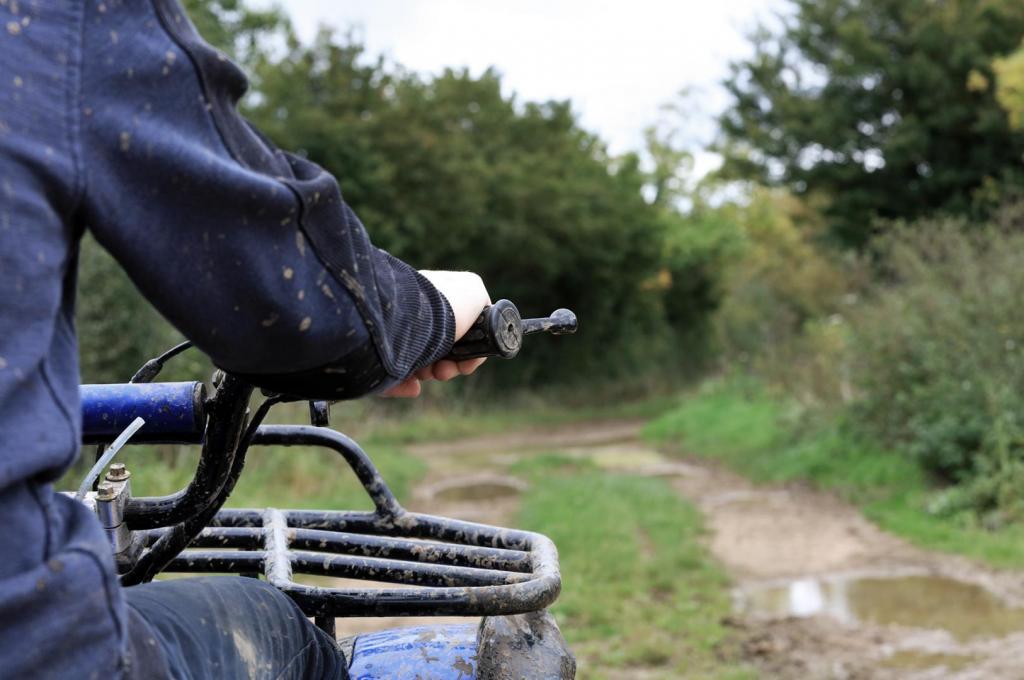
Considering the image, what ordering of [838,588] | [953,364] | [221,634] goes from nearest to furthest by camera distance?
[221,634] < [838,588] < [953,364]

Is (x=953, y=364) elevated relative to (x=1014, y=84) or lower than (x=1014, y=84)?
lower

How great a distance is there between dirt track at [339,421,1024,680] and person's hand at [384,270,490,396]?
3.81 metres

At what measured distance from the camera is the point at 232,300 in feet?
3.59

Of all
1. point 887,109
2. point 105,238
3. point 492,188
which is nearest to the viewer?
point 105,238

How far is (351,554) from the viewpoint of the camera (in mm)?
1837

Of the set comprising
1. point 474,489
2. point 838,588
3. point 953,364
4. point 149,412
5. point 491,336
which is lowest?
point 474,489

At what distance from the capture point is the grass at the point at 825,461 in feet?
23.4

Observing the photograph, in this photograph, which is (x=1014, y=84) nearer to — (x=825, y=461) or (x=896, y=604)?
(x=825, y=461)

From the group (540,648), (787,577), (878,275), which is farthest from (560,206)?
(540,648)

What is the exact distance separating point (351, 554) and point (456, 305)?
0.59 metres

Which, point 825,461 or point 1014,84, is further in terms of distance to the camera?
point 1014,84

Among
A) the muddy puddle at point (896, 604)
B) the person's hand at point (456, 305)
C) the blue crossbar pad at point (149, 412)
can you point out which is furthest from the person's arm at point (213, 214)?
the muddy puddle at point (896, 604)

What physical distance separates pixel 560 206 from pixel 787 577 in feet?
52.7

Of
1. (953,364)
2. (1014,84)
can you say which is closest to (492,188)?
(1014,84)
